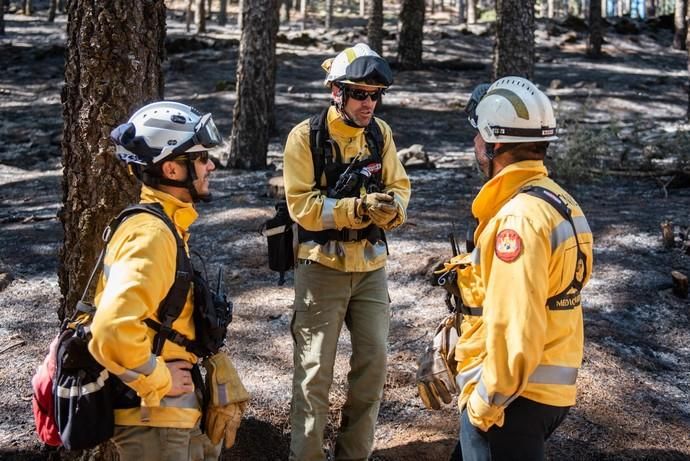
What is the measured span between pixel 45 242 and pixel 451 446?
6027 mm

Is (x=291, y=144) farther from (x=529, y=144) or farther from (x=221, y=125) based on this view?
(x=221, y=125)

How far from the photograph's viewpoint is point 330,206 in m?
4.26

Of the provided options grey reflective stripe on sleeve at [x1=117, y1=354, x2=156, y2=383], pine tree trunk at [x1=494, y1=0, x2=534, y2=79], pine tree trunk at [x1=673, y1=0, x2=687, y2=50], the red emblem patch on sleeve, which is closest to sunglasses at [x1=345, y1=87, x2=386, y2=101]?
the red emblem patch on sleeve

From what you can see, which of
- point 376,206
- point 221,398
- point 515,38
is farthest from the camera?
point 515,38

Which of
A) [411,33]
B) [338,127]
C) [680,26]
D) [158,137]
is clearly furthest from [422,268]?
[680,26]

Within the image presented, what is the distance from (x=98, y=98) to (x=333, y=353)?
1.92 meters

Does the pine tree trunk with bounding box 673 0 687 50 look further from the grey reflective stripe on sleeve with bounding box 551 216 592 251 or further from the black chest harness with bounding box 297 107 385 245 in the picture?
the grey reflective stripe on sleeve with bounding box 551 216 592 251

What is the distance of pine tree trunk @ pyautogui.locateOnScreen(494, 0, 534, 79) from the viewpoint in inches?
407

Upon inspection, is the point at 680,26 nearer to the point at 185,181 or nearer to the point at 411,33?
the point at 411,33

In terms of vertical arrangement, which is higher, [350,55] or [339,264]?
[350,55]

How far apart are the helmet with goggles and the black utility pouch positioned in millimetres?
1409

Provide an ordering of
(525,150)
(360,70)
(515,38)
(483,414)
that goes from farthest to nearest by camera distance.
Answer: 1. (515,38)
2. (360,70)
3. (525,150)
4. (483,414)

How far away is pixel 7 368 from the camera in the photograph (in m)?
5.86

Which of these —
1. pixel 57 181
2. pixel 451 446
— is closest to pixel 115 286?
pixel 451 446
